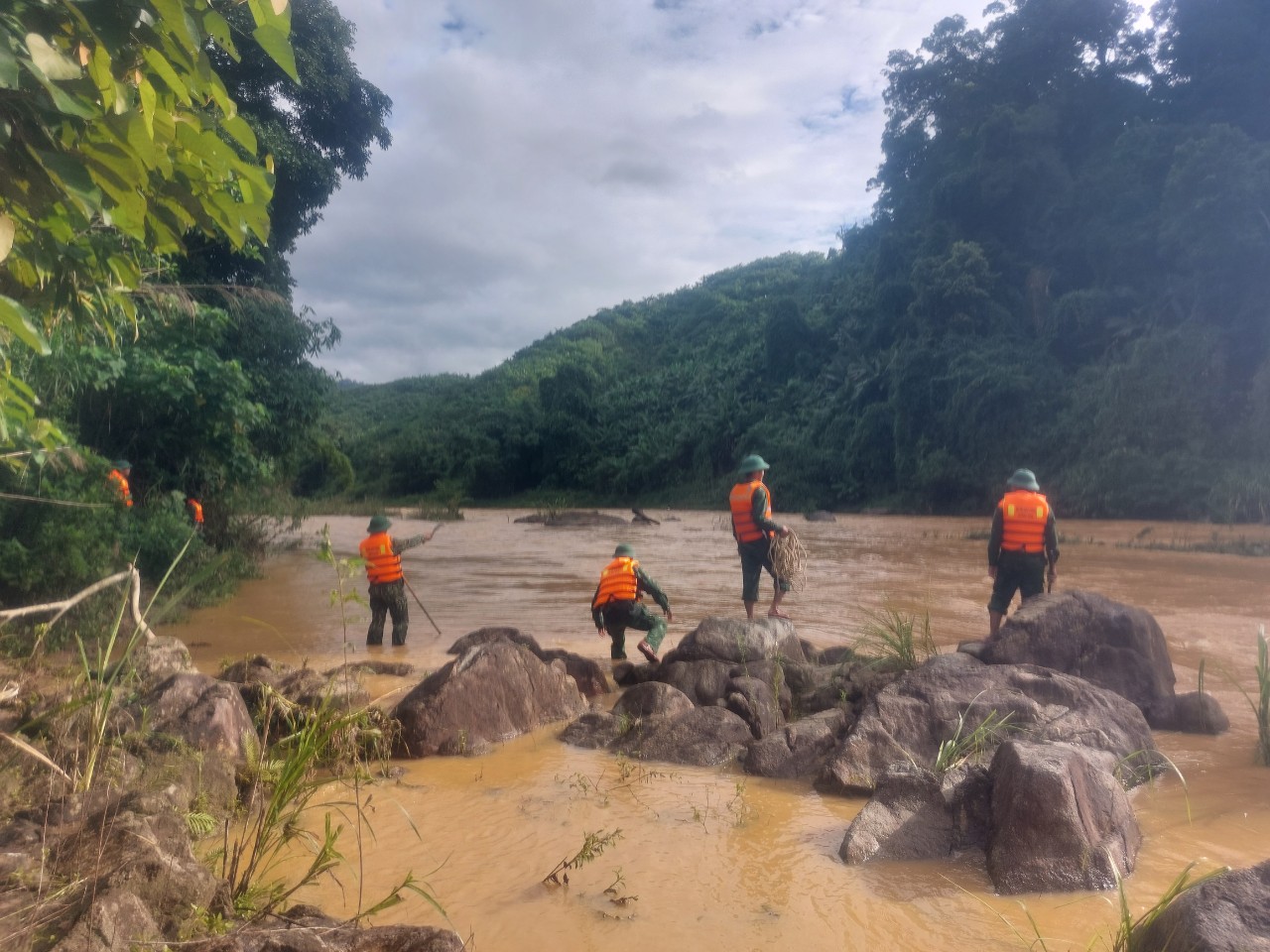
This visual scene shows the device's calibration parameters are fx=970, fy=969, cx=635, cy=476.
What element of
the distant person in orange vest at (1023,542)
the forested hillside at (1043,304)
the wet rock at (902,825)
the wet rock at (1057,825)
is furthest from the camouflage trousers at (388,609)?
the forested hillside at (1043,304)

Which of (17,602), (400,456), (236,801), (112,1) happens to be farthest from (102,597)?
(400,456)

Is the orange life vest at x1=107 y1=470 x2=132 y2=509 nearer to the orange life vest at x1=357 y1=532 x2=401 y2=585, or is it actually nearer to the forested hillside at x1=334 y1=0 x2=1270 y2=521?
the orange life vest at x1=357 y1=532 x2=401 y2=585

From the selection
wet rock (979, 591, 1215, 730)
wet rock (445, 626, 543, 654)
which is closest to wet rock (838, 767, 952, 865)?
wet rock (979, 591, 1215, 730)

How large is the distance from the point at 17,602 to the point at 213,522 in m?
6.08

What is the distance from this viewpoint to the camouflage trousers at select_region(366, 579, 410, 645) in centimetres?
937

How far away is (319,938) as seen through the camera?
2.76m

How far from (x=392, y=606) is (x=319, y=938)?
22.3 feet

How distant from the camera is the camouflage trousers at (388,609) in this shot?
9.37m

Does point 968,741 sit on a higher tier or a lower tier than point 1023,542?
lower

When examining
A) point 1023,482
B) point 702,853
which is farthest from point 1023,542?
point 702,853

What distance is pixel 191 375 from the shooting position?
1142 cm

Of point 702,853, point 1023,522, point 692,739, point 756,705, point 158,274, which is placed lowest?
point 702,853

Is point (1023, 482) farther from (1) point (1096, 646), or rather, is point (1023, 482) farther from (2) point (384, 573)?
(2) point (384, 573)

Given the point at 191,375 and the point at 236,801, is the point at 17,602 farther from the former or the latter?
the point at 236,801
